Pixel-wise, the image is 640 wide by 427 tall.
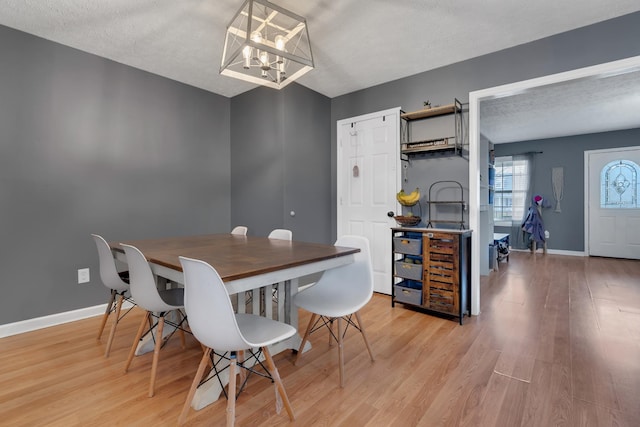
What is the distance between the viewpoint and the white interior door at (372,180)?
12.2ft

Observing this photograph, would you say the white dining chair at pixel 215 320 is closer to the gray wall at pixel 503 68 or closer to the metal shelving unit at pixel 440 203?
the metal shelving unit at pixel 440 203

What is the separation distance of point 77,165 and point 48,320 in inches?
57.7

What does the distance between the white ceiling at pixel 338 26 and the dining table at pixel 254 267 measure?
5.95ft

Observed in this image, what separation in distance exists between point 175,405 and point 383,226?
2.82 m

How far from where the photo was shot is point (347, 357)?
2.20 m

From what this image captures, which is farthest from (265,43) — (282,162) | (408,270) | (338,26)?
(408,270)

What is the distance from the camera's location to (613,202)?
20.0ft

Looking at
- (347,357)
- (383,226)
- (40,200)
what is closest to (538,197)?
(383,226)

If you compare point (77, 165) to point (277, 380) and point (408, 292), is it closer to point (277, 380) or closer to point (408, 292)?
point (277, 380)

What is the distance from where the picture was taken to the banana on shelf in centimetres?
329

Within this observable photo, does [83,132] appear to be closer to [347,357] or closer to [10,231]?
[10,231]

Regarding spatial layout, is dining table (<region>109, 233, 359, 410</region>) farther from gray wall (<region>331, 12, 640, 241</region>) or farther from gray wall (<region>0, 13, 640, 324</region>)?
gray wall (<region>331, 12, 640, 241</region>)

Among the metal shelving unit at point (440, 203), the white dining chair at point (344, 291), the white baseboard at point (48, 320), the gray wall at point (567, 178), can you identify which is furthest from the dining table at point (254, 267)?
the gray wall at point (567, 178)

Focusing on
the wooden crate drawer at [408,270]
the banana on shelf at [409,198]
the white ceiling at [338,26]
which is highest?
the white ceiling at [338,26]
